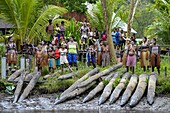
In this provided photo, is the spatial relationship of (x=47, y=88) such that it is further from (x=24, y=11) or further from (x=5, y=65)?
(x=24, y=11)

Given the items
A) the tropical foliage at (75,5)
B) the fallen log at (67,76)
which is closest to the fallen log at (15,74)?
the fallen log at (67,76)

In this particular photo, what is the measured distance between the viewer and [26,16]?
24.0 metres

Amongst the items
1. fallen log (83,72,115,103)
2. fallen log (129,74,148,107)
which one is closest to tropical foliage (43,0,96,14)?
fallen log (83,72,115,103)

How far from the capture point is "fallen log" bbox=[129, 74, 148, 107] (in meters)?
17.5


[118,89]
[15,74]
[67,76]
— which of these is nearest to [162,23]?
[67,76]

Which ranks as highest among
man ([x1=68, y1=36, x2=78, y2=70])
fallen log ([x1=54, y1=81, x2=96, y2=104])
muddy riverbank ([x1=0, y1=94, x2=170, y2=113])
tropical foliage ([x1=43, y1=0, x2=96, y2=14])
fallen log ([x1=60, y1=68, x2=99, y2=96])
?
tropical foliage ([x1=43, y1=0, x2=96, y2=14])

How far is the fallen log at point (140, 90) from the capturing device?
17469 mm

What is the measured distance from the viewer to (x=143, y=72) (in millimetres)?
21312

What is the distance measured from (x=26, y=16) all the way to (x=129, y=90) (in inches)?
332

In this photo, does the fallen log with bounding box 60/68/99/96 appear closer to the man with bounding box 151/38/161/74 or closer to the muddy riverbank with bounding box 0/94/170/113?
the muddy riverbank with bounding box 0/94/170/113

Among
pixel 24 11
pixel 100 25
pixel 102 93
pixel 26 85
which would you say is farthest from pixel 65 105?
pixel 100 25

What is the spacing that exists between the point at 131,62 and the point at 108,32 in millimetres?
3208

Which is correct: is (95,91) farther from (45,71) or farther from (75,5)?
(75,5)

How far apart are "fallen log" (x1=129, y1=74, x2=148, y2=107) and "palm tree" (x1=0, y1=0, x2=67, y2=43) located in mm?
7465
